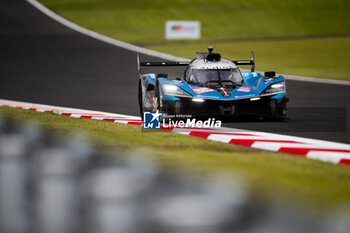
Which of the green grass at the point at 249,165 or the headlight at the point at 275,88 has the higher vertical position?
the headlight at the point at 275,88

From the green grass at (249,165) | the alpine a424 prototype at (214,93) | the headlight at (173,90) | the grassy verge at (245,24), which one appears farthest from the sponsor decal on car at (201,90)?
the grassy verge at (245,24)

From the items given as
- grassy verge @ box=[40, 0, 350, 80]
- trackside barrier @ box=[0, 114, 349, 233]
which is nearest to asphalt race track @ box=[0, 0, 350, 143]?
grassy verge @ box=[40, 0, 350, 80]

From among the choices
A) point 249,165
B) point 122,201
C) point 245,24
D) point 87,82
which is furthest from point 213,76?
point 245,24

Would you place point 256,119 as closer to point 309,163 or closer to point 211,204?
point 309,163

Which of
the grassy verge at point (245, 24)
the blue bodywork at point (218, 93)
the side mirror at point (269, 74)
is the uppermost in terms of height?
the grassy verge at point (245, 24)

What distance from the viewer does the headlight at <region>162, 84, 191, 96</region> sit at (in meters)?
11.4

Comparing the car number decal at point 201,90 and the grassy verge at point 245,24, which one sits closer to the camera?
the car number decal at point 201,90

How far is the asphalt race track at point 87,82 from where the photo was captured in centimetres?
1217

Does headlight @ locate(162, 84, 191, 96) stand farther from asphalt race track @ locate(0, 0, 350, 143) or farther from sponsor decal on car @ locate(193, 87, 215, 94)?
asphalt race track @ locate(0, 0, 350, 143)

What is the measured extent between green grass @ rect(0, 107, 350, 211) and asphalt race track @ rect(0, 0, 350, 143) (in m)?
2.04

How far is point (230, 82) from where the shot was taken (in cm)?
1247

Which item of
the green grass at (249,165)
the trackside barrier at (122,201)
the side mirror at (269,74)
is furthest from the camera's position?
the side mirror at (269,74)

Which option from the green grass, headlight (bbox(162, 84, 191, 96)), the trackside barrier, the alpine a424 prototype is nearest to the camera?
the trackside barrier

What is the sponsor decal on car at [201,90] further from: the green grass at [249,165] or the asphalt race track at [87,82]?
the green grass at [249,165]
